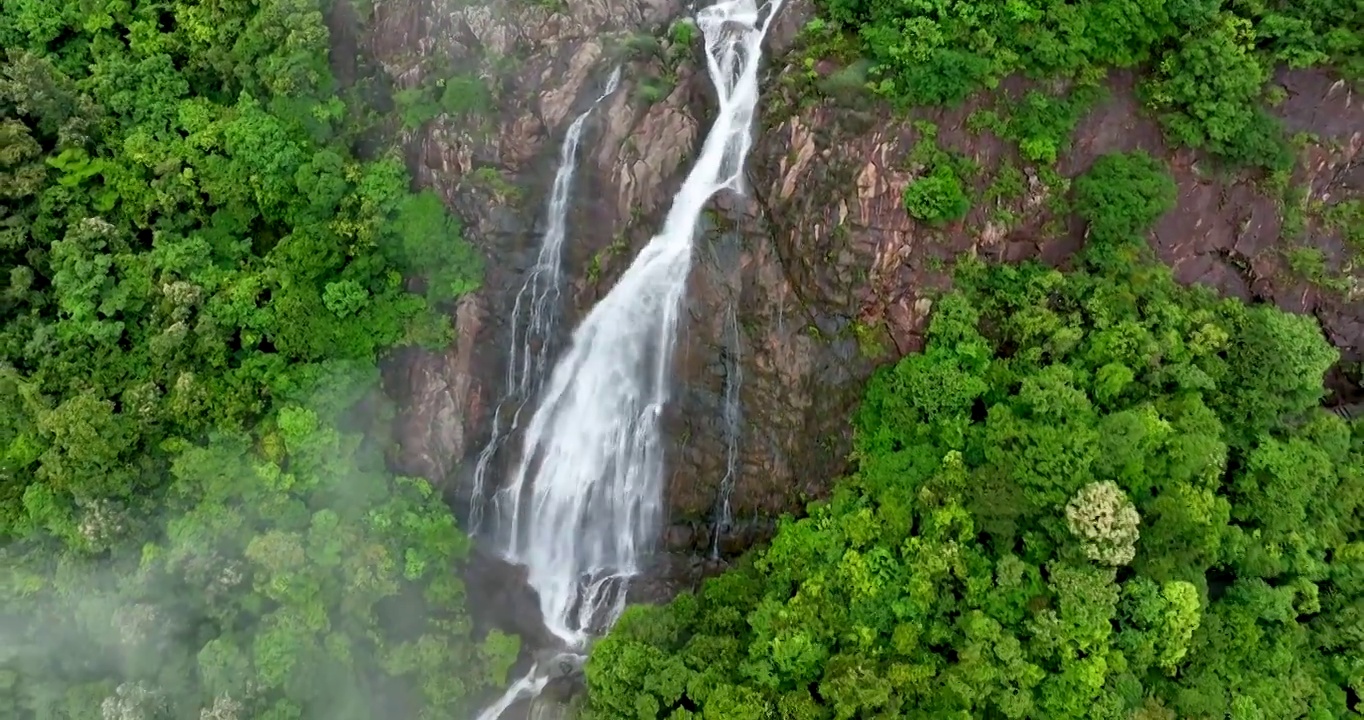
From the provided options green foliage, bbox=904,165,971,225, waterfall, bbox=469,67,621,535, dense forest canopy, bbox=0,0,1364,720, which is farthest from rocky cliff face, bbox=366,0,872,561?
green foliage, bbox=904,165,971,225

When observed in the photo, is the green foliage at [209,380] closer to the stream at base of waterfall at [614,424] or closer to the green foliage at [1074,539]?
the stream at base of waterfall at [614,424]

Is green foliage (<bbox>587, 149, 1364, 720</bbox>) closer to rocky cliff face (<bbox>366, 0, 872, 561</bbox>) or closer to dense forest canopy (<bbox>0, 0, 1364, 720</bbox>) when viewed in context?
dense forest canopy (<bbox>0, 0, 1364, 720</bbox>)

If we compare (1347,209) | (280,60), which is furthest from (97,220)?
(1347,209)

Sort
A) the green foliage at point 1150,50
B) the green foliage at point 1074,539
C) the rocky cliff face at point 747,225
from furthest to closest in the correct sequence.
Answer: the rocky cliff face at point 747,225 → the green foliage at point 1150,50 → the green foliage at point 1074,539

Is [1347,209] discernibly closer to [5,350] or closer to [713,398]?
[713,398]

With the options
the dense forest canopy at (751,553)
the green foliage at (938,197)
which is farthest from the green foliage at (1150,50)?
the green foliage at (938,197)
